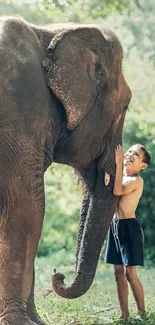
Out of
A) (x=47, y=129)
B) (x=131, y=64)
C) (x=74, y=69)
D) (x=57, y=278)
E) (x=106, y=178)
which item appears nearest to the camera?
(x=47, y=129)

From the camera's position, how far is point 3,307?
5.82 metres

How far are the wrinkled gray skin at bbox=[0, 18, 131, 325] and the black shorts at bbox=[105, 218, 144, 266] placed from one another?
0.43 metres

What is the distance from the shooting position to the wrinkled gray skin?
5824 mm

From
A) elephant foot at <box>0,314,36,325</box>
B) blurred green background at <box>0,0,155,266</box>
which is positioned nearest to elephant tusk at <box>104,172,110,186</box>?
elephant foot at <box>0,314,36,325</box>

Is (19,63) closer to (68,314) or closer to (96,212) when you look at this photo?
(96,212)

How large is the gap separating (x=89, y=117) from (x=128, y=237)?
1319 millimetres

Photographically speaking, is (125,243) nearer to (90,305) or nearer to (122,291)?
(122,291)

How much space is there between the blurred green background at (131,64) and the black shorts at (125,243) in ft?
20.6

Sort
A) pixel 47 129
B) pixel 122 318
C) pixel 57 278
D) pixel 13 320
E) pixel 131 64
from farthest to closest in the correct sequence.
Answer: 1. pixel 131 64
2. pixel 122 318
3. pixel 57 278
4. pixel 47 129
5. pixel 13 320

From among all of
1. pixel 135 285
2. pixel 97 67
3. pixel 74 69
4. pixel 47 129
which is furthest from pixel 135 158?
pixel 47 129

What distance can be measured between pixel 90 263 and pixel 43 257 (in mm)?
11184

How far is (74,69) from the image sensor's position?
6250 mm

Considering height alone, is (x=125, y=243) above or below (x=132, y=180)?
below

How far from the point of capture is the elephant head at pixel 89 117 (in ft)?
20.4
